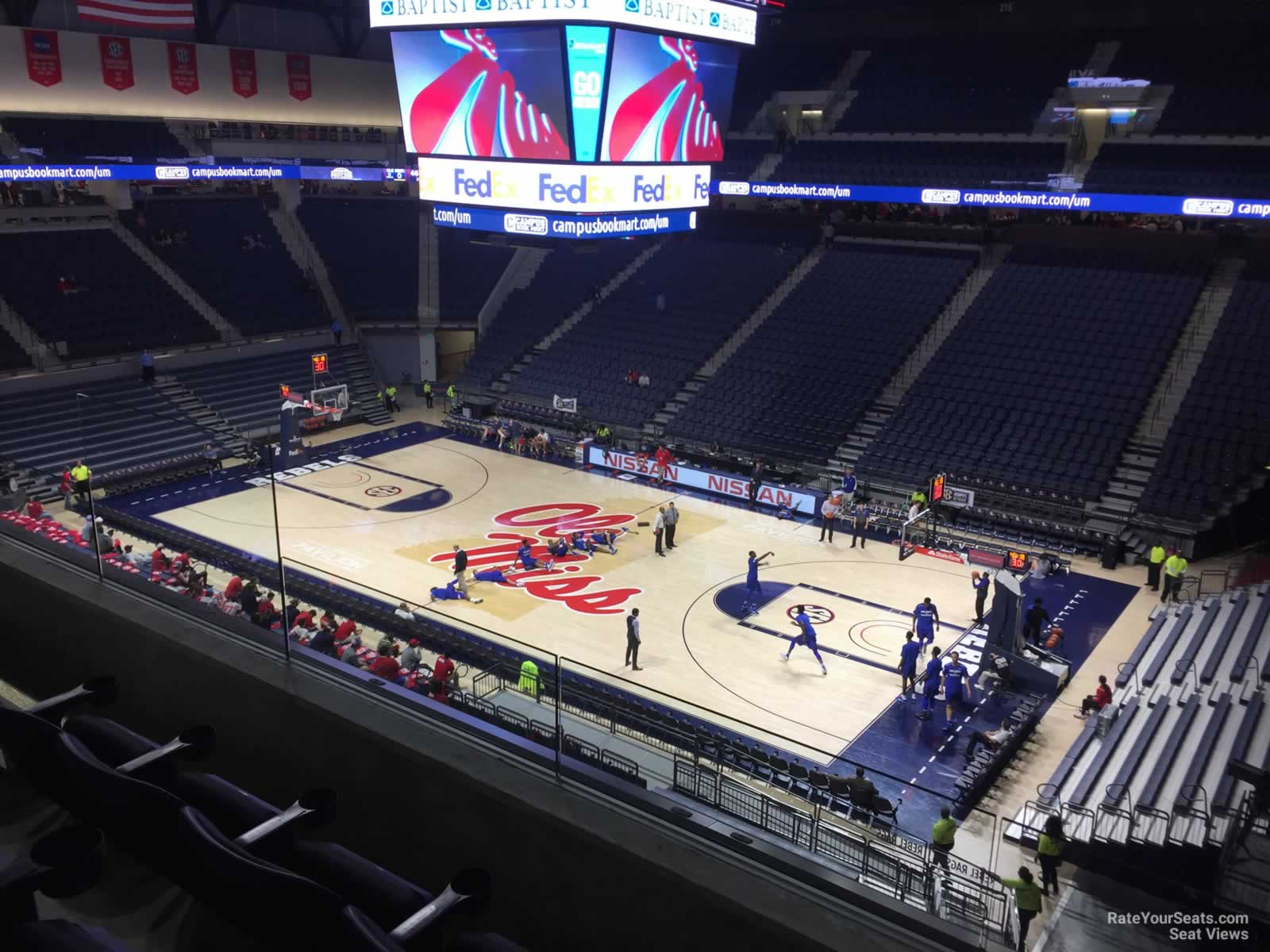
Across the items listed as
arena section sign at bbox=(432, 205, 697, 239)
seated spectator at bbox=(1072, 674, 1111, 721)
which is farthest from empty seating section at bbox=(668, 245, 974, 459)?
seated spectator at bbox=(1072, 674, 1111, 721)

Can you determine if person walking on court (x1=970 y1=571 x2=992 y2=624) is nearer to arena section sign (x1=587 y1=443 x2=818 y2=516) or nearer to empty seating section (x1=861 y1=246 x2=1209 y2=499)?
empty seating section (x1=861 y1=246 x2=1209 y2=499)

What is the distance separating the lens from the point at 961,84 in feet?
113

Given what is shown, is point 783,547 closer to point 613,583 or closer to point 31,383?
point 613,583

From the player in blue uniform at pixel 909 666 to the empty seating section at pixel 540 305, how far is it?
70.2ft

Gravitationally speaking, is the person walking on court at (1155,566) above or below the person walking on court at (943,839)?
below

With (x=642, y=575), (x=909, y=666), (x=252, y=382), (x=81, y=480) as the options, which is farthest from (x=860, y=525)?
(x=252, y=382)

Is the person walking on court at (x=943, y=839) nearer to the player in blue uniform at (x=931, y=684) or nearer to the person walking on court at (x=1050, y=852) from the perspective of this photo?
the person walking on court at (x=1050, y=852)

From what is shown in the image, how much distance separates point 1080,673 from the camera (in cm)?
1664

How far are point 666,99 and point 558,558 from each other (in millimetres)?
9523

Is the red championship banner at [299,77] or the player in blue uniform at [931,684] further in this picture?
the red championship banner at [299,77]

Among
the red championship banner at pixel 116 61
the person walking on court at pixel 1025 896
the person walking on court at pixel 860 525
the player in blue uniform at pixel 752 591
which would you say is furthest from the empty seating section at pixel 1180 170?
the red championship banner at pixel 116 61

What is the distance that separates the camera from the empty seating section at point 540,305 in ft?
115

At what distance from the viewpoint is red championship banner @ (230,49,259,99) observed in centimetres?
3531

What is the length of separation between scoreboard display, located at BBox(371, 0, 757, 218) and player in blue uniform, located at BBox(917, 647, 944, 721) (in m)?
10.0
